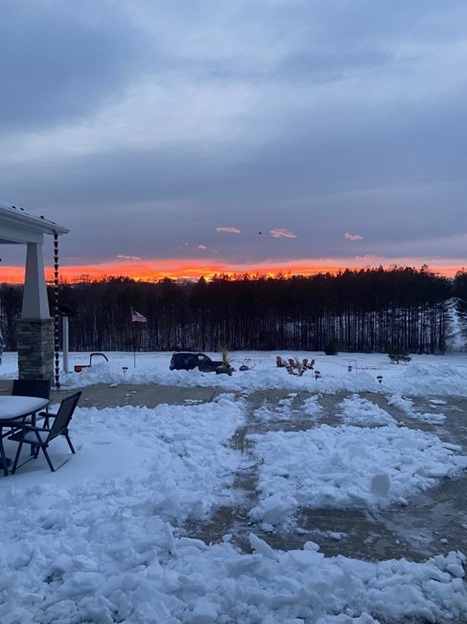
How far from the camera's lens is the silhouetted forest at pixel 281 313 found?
55938 millimetres

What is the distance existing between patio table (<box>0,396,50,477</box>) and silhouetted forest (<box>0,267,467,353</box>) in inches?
1929

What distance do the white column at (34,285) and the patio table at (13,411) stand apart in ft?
17.1

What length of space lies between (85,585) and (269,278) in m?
60.2

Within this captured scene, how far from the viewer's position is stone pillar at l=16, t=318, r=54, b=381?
1045 cm

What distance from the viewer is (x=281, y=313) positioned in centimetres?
5894

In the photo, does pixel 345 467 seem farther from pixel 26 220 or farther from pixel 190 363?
pixel 190 363

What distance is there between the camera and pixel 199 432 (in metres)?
6.29

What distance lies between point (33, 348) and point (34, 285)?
1.30 metres

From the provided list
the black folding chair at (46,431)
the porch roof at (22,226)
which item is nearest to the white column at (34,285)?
the porch roof at (22,226)

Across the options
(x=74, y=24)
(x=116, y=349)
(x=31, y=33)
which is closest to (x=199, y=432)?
(x=74, y=24)

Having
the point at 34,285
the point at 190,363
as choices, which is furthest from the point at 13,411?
the point at 190,363

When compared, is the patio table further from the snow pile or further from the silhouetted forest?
the silhouetted forest

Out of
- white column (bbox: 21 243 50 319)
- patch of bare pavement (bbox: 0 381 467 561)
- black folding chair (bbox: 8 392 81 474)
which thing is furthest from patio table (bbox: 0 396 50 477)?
white column (bbox: 21 243 50 319)

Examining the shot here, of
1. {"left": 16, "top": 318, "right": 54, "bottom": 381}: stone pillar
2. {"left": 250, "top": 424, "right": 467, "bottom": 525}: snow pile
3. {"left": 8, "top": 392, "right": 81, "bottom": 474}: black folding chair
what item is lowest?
{"left": 250, "top": 424, "right": 467, "bottom": 525}: snow pile
